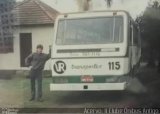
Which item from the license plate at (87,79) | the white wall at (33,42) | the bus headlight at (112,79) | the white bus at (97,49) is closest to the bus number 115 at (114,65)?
the white bus at (97,49)

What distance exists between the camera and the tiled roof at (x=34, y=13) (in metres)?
6.35

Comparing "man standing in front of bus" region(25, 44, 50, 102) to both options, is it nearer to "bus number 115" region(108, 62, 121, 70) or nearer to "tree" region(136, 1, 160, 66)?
Answer: "bus number 115" region(108, 62, 121, 70)

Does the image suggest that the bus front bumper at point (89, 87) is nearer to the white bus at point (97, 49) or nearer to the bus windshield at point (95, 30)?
the white bus at point (97, 49)

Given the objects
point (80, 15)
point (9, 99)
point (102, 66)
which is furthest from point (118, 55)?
point (9, 99)

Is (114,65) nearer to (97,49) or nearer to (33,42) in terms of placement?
(97,49)

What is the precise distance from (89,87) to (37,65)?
26.1 inches

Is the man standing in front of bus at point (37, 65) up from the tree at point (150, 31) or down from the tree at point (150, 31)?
down

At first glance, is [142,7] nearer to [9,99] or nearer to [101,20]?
[101,20]

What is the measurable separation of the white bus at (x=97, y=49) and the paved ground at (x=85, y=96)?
0.12 meters

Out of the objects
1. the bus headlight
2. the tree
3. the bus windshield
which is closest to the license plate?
the bus headlight

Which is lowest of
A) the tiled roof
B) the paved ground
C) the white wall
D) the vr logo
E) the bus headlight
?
the paved ground

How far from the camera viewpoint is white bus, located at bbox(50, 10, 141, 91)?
6.20 m

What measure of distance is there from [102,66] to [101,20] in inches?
19.7

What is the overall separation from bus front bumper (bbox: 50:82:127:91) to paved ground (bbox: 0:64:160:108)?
0.06 metres
